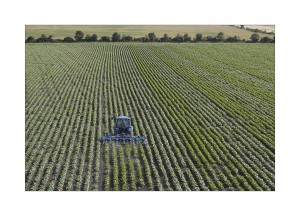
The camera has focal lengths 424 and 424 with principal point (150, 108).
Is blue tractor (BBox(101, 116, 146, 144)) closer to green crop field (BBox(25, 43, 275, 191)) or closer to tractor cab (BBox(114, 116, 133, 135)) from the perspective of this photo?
tractor cab (BBox(114, 116, 133, 135))

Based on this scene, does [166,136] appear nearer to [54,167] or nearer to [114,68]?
[54,167]

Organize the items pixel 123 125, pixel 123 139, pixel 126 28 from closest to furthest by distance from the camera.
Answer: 1. pixel 126 28
2. pixel 123 125
3. pixel 123 139

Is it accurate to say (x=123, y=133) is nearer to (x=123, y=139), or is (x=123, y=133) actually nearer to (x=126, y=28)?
(x=123, y=139)

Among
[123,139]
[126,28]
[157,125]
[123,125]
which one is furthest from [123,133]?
[126,28]

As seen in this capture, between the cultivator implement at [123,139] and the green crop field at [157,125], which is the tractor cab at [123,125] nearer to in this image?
the cultivator implement at [123,139]

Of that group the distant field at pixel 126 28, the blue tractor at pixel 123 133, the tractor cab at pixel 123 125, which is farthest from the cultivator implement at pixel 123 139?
the distant field at pixel 126 28

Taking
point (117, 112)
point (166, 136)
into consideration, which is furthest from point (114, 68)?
point (166, 136)
